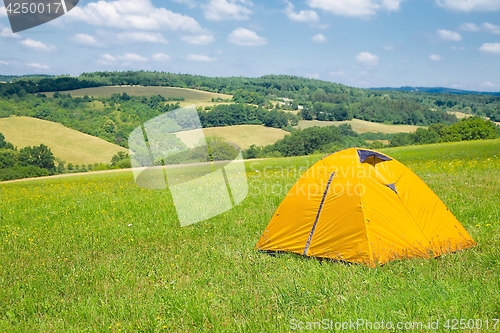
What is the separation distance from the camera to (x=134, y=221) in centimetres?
1263

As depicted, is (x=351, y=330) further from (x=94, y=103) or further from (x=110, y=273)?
(x=94, y=103)

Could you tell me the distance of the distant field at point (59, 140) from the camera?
80.4 metres

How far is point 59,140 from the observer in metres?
88.6

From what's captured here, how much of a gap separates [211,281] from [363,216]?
2.86 metres

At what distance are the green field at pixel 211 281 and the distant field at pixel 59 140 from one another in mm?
68673

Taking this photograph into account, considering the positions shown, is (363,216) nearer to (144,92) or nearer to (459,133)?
(459,133)

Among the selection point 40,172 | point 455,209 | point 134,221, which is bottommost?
point 40,172

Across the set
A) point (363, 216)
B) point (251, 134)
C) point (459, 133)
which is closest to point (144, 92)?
point (251, 134)

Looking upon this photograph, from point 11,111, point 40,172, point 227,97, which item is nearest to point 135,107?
point 11,111

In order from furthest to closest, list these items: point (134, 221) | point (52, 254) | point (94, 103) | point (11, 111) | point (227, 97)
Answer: point (227, 97) → point (94, 103) → point (11, 111) → point (134, 221) → point (52, 254)

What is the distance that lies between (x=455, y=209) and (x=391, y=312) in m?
7.34

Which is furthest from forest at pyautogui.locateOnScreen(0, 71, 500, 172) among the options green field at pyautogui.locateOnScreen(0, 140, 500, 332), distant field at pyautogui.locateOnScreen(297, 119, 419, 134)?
green field at pyautogui.locateOnScreen(0, 140, 500, 332)

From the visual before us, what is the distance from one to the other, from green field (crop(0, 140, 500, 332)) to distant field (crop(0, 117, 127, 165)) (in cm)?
6867

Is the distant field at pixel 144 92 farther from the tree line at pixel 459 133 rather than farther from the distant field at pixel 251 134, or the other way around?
the tree line at pixel 459 133
